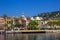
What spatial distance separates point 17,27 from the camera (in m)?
109

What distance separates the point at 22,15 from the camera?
140 meters

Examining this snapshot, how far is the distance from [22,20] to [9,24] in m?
35.3

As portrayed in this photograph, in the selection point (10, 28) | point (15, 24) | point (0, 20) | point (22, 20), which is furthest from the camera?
point (22, 20)

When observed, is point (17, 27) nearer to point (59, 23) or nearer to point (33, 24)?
point (33, 24)

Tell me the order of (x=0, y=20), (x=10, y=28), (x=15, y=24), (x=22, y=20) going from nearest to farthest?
(x=10, y=28) < (x=15, y=24) < (x=0, y=20) < (x=22, y=20)

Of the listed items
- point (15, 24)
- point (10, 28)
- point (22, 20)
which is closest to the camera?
point (10, 28)

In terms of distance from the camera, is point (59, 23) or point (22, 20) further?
point (22, 20)

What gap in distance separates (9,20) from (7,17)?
1.97 metres

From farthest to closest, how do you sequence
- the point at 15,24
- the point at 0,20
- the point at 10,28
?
the point at 0,20, the point at 15,24, the point at 10,28

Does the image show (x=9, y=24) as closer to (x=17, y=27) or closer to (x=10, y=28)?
(x=10, y=28)

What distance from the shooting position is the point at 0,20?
120 meters

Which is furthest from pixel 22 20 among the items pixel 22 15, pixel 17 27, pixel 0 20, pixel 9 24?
pixel 9 24

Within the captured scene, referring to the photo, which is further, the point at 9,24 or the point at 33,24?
the point at 33,24

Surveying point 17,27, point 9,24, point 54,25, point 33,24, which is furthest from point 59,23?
point 9,24
